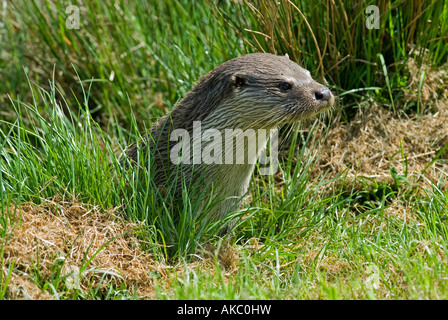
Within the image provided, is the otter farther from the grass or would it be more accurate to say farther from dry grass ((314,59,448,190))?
dry grass ((314,59,448,190))

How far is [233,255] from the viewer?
124 inches

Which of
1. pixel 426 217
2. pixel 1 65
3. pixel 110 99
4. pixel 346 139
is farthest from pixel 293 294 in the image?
pixel 1 65

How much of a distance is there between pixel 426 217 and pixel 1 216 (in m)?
2.25

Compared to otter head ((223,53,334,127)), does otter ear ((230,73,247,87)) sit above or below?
above

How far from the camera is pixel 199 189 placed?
3.48 metres

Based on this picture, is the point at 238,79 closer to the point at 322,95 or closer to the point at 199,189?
the point at 322,95

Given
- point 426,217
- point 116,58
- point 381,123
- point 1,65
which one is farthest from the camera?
point 1,65

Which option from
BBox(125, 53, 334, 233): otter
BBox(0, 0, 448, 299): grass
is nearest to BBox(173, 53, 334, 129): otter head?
BBox(125, 53, 334, 233): otter

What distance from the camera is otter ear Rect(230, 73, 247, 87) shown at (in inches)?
133

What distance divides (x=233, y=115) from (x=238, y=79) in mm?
198

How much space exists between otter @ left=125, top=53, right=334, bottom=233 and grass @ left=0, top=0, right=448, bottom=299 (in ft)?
Answer: 0.58

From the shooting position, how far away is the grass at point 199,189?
9.39 feet

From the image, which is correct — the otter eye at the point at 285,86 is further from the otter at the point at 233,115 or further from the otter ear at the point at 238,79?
the otter ear at the point at 238,79
